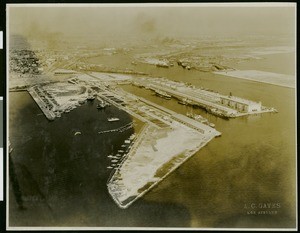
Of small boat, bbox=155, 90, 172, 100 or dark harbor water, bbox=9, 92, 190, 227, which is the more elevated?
small boat, bbox=155, 90, 172, 100

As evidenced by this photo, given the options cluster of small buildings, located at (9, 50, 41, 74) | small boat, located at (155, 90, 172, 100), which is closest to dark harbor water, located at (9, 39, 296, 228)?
cluster of small buildings, located at (9, 50, 41, 74)

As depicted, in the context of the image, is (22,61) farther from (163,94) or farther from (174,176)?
(174,176)

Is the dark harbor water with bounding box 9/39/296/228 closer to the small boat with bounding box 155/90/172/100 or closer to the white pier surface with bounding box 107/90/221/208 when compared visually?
the white pier surface with bounding box 107/90/221/208

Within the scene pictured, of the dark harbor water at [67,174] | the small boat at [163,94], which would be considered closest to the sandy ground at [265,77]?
the small boat at [163,94]

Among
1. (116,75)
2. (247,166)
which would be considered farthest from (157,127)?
(247,166)

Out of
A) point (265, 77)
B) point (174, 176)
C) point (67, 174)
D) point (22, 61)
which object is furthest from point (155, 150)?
point (22, 61)

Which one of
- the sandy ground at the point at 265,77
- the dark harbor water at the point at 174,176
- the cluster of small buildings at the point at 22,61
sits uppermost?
the cluster of small buildings at the point at 22,61

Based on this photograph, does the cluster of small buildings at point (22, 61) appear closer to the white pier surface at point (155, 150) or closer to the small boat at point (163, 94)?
the white pier surface at point (155, 150)

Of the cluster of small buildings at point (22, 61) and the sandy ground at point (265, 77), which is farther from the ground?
the cluster of small buildings at point (22, 61)

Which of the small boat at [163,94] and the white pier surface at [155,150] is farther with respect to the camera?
the small boat at [163,94]
